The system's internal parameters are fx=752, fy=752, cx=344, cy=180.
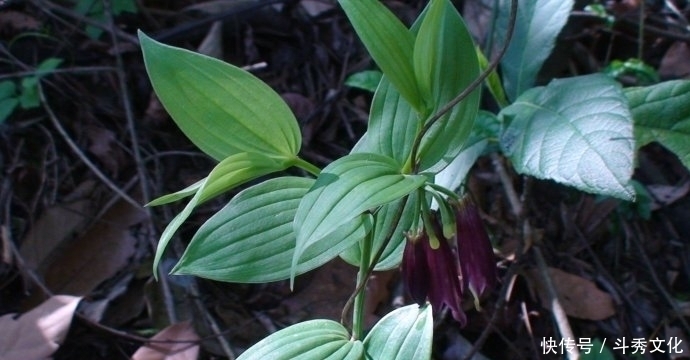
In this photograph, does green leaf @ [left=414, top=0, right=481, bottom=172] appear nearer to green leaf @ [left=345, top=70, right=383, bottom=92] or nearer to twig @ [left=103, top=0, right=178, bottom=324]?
green leaf @ [left=345, top=70, right=383, bottom=92]

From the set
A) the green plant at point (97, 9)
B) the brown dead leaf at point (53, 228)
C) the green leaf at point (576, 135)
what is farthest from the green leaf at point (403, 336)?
the green plant at point (97, 9)

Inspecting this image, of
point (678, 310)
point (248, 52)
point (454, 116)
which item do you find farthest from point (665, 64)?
point (454, 116)

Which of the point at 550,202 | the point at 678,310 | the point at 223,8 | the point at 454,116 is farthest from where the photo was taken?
the point at 223,8

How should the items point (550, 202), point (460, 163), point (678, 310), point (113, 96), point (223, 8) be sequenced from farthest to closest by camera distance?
point (223, 8) < point (113, 96) < point (550, 202) < point (678, 310) < point (460, 163)

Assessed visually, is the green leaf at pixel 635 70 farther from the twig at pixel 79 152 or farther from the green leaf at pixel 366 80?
the twig at pixel 79 152

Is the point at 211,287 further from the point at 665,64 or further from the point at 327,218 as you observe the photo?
the point at 665,64

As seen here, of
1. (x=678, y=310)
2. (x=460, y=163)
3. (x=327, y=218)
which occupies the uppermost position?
(x=327, y=218)
